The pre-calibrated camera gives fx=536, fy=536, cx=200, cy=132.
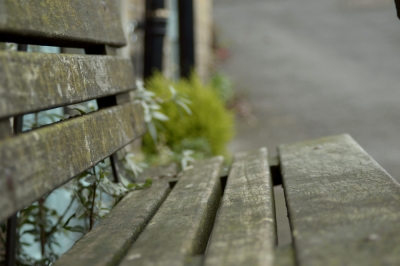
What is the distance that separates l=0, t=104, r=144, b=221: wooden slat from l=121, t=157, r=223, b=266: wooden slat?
200mm

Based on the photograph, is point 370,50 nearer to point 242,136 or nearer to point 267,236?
point 242,136

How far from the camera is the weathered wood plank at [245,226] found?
2.72 feet

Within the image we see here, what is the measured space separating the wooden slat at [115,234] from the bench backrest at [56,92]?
0.13 m

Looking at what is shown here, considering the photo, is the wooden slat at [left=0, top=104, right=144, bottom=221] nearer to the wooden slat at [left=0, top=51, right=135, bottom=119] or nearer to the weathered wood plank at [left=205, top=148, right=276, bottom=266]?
the wooden slat at [left=0, top=51, right=135, bottom=119]

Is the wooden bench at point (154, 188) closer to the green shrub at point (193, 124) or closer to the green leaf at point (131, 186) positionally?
the green leaf at point (131, 186)

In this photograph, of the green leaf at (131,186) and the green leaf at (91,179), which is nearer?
the green leaf at (91,179)

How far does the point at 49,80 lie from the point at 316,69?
7.94 meters

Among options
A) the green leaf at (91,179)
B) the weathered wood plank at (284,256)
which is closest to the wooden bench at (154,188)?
the weathered wood plank at (284,256)

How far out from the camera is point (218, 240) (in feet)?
3.01

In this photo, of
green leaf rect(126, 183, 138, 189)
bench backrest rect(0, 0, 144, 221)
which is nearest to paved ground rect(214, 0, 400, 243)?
green leaf rect(126, 183, 138, 189)

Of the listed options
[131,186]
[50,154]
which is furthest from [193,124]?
[50,154]

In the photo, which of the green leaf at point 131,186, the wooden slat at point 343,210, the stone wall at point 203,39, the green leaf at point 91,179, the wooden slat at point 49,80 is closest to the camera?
the wooden slat at point 343,210

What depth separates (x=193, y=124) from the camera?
465 cm

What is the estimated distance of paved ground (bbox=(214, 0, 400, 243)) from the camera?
20.2ft
